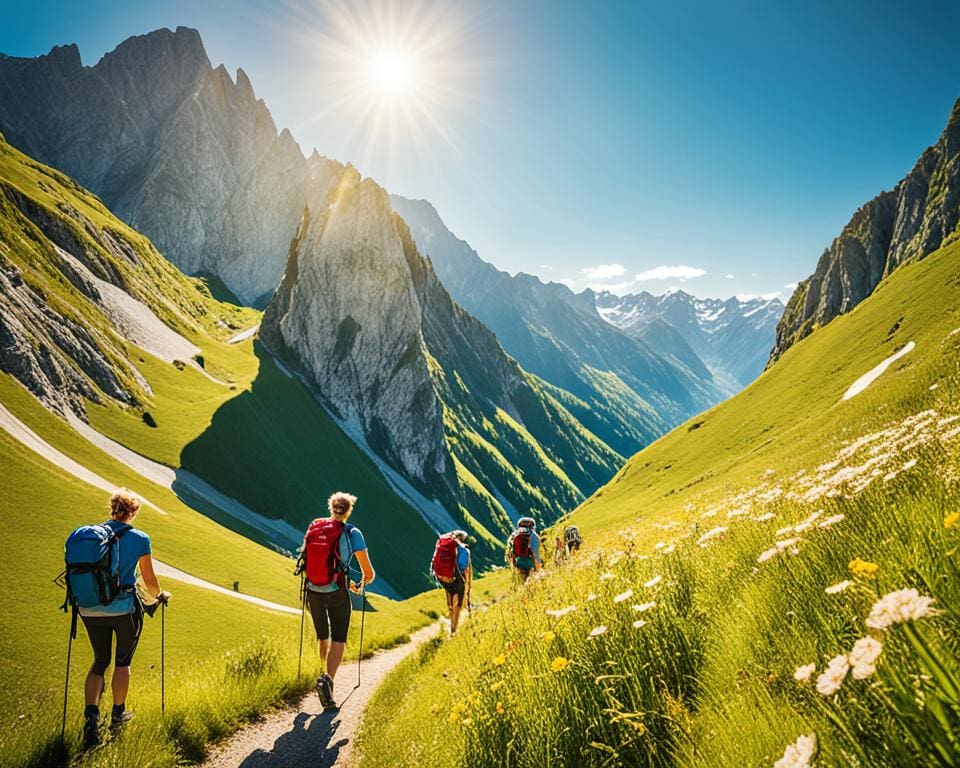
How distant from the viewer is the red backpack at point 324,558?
11305mm

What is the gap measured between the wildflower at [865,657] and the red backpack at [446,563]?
50.1ft

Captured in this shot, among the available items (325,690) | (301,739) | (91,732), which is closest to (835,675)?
(91,732)

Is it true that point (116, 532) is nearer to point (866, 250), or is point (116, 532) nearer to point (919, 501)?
point (919, 501)

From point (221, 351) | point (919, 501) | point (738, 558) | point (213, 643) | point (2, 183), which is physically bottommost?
A: point (738, 558)

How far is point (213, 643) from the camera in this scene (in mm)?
22094

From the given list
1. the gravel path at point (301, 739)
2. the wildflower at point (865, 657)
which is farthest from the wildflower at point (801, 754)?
the gravel path at point (301, 739)

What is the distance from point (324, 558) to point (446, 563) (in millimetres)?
5845

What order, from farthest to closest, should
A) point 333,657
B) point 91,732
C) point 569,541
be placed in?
point 569,541 → point 333,657 → point 91,732

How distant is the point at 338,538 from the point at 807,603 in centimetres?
1000

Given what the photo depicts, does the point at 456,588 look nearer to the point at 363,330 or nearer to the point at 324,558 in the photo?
the point at 324,558

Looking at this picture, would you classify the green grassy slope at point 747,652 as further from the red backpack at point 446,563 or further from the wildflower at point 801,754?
the red backpack at point 446,563

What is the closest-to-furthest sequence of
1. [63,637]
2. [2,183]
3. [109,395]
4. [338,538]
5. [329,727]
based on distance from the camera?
[329,727], [338,538], [63,637], [109,395], [2,183]

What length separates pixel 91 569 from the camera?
8.81 metres

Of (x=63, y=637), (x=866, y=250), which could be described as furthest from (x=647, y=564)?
(x=866, y=250)
